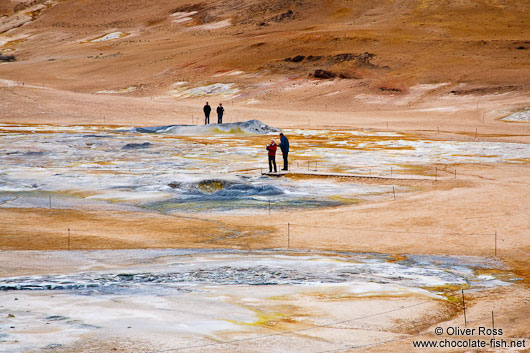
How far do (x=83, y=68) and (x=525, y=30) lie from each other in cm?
5812

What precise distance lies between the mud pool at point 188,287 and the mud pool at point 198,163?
7.58 m

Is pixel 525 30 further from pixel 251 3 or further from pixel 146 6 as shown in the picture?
pixel 146 6

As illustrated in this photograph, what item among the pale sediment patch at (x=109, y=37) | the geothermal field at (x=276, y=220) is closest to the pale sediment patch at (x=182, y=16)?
the pale sediment patch at (x=109, y=37)

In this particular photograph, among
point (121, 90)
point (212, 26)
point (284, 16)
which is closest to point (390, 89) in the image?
point (121, 90)

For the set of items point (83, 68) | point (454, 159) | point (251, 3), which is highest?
point (251, 3)

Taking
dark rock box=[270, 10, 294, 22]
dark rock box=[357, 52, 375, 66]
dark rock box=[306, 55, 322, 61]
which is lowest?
dark rock box=[357, 52, 375, 66]

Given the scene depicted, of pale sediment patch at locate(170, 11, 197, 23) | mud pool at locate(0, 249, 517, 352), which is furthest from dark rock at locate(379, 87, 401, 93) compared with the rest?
pale sediment patch at locate(170, 11, 197, 23)

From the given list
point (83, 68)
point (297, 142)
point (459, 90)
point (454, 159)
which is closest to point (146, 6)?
point (83, 68)

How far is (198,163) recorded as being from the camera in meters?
33.5

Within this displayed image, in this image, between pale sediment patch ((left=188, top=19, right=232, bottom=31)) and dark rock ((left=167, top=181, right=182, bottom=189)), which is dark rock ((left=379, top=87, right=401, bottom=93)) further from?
pale sediment patch ((left=188, top=19, right=232, bottom=31))

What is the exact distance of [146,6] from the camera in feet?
481

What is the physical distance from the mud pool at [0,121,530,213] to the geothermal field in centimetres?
14

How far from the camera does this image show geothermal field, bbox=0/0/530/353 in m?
11.0

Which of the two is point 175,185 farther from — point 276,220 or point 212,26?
point 212,26
